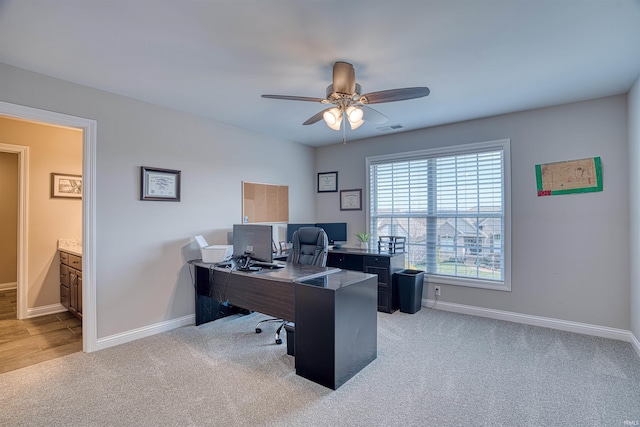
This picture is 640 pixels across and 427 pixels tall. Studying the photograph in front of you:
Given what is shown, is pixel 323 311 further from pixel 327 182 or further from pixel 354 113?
pixel 327 182

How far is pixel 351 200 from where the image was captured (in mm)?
5070

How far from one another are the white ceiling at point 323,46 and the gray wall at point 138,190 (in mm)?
198

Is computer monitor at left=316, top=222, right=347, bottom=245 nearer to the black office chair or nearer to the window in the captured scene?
the window

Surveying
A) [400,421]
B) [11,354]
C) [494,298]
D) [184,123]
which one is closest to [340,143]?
[184,123]

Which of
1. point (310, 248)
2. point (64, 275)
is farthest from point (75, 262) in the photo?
point (310, 248)

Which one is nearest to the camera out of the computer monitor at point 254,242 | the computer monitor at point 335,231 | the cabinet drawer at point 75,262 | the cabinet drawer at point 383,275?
the computer monitor at point 254,242

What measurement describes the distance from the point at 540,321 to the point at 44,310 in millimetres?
6044

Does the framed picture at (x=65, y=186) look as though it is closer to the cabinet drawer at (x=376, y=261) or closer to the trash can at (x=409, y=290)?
the cabinet drawer at (x=376, y=261)

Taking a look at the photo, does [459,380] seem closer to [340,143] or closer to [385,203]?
[385,203]

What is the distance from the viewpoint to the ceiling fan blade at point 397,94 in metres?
2.23

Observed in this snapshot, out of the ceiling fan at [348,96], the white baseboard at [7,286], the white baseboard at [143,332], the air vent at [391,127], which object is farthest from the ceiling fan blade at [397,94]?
the white baseboard at [7,286]

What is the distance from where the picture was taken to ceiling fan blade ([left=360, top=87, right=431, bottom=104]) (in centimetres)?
223

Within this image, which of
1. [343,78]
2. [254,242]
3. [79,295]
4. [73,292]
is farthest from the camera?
[73,292]

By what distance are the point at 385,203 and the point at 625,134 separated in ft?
8.88
